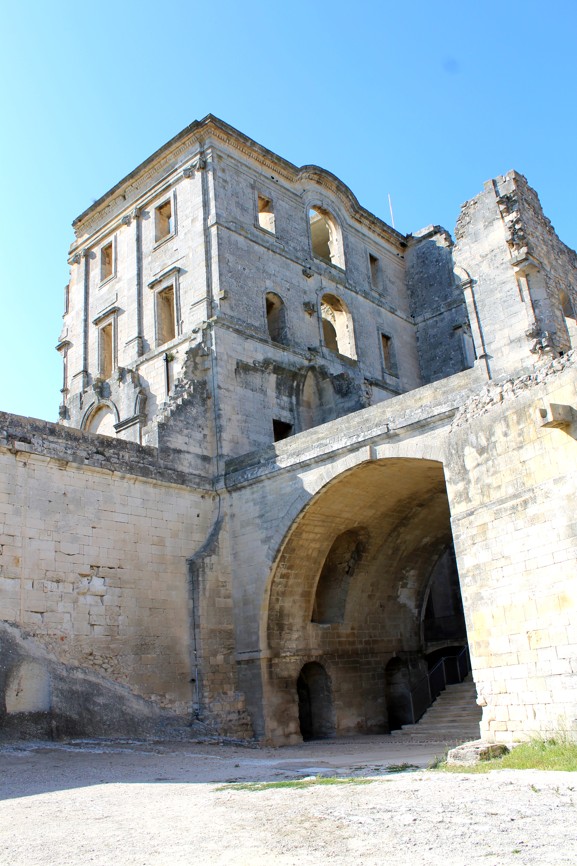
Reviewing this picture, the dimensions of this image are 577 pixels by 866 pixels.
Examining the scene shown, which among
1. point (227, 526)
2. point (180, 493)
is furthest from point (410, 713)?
point (180, 493)


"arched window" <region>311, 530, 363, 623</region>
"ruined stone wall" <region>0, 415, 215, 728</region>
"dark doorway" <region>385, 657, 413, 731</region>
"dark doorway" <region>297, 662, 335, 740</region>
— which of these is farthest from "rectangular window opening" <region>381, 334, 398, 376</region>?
"dark doorway" <region>297, 662, 335, 740</region>

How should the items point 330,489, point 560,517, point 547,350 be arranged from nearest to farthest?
point 560,517
point 547,350
point 330,489

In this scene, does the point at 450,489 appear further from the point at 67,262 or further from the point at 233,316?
the point at 67,262

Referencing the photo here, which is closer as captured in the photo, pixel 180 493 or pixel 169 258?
pixel 180 493

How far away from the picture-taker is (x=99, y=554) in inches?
535

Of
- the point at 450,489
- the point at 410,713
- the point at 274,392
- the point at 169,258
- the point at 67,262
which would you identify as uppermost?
the point at 67,262

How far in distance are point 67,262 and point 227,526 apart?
11594 mm

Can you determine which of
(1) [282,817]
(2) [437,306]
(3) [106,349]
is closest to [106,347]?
(3) [106,349]

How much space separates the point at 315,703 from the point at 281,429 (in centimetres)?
603

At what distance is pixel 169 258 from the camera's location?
19531mm

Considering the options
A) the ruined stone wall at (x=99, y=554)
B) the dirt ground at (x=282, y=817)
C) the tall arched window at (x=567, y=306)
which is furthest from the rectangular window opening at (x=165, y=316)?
the dirt ground at (x=282, y=817)

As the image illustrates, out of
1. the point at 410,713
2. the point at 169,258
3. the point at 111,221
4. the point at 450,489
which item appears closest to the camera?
the point at 450,489

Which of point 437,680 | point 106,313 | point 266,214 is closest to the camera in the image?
point 437,680

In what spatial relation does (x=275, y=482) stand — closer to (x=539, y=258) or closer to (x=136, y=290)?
(x=539, y=258)
